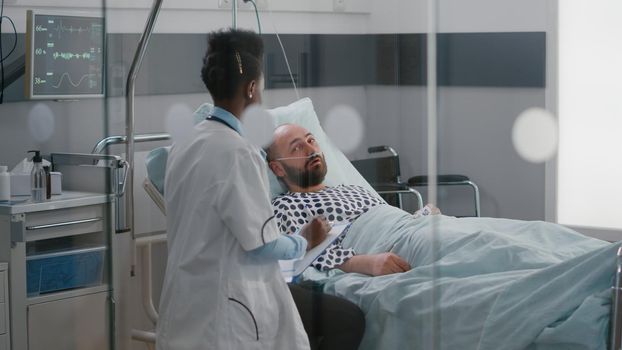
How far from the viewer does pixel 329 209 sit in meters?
2.23

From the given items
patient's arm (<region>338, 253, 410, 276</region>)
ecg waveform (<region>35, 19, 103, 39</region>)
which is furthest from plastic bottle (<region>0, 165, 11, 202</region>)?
patient's arm (<region>338, 253, 410, 276</region>)

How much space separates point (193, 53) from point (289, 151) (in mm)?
496

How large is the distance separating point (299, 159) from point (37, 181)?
129 centimetres

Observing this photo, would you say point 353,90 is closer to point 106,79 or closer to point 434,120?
point 434,120

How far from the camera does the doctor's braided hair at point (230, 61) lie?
233cm

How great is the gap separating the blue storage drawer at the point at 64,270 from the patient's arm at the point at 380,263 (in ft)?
Answer: 4.54

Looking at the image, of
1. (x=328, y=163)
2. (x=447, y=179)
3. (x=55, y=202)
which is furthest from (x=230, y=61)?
(x=55, y=202)

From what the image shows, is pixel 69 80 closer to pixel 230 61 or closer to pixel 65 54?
pixel 65 54

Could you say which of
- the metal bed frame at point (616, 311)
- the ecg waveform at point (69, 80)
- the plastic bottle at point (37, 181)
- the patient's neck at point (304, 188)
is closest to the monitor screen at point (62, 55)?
the ecg waveform at point (69, 80)

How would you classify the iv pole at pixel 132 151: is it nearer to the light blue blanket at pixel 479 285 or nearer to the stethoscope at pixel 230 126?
the stethoscope at pixel 230 126

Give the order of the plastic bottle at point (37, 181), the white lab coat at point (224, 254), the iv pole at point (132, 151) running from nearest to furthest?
the white lab coat at point (224, 254), the iv pole at point (132, 151), the plastic bottle at point (37, 181)

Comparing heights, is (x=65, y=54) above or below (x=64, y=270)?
above

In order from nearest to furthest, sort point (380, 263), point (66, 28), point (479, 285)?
point (479, 285) < point (380, 263) < point (66, 28)

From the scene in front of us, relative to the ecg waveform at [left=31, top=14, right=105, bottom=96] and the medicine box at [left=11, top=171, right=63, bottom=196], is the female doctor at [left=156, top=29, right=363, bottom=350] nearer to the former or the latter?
the medicine box at [left=11, top=171, right=63, bottom=196]
